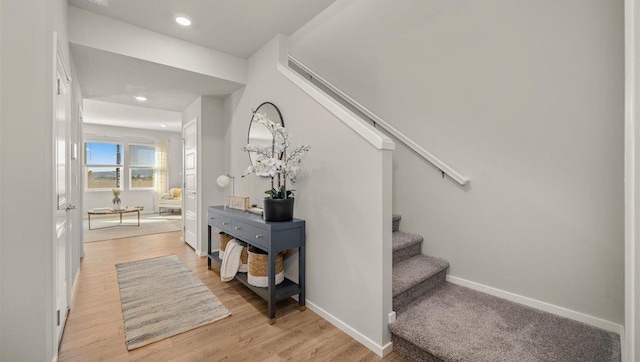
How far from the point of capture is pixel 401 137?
2693 mm

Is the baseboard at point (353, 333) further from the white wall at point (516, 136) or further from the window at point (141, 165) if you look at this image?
the window at point (141, 165)

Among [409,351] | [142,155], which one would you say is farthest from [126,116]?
[409,351]

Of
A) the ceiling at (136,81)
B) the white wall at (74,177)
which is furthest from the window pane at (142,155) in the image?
the white wall at (74,177)

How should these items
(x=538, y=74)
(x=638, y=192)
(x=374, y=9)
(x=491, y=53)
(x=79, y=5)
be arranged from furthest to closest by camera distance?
(x=374, y=9)
(x=79, y=5)
(x=491, y=53)
(x=538, y=74)
(x=638, y=192)

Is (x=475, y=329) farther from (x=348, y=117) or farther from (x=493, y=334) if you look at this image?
(x=348, y=117)

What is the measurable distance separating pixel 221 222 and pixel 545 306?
9.78 feet

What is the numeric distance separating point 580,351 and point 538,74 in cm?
181

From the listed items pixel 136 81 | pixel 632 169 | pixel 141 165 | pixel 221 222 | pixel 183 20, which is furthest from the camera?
pixel 141 165

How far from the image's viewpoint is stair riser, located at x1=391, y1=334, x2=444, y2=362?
1.60m

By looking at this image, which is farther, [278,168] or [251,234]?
[251,234]

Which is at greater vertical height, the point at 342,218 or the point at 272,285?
the point at 342,218

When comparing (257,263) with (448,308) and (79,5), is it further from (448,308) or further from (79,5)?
(79,5)

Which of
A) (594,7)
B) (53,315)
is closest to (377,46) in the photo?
(594,7)

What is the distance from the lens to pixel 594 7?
1.73 metres
